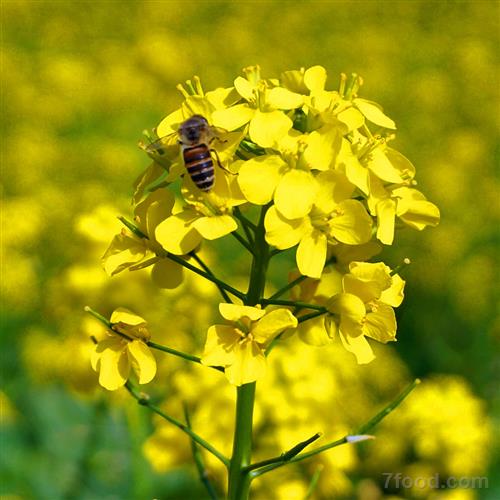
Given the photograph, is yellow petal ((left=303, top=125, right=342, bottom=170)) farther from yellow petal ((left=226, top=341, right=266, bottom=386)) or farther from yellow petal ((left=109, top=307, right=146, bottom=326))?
yellow petal ((left=109, top=307, right=146, bottom=326))

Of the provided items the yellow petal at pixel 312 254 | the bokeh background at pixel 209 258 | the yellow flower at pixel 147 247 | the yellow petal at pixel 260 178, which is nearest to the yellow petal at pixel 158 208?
the yellow flower at pixel 147 247

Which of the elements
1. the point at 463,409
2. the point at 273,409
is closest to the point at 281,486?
the point at 273,409

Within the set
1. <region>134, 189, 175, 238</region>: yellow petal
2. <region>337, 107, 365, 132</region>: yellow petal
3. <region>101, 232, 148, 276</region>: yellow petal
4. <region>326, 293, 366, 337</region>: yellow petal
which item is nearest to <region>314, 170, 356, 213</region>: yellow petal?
<region>337, 107, 365, 132</region>: yellow petal

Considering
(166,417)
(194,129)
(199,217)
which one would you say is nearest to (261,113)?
(194,129)

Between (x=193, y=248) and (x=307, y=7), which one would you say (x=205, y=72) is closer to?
(x=307, y=7)

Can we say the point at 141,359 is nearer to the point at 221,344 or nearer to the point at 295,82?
the point at 221,344
